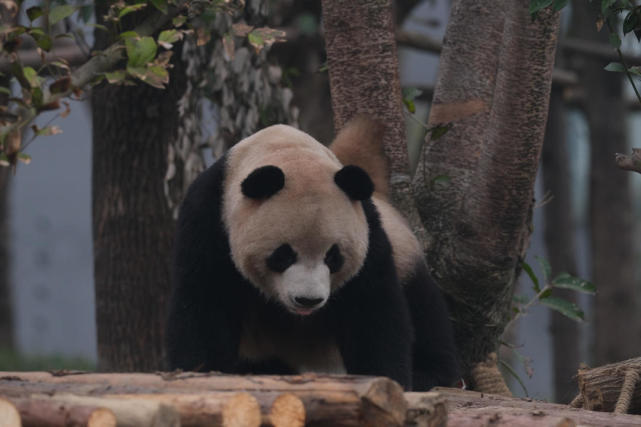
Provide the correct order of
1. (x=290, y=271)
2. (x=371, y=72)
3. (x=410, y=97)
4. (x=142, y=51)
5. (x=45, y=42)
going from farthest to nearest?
(x=410, y=97) < (x=371, y=72) < (x=290, y=271) < (x=142, y=51) < (x=45, y=42)

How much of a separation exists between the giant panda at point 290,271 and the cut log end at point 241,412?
2.04 feet

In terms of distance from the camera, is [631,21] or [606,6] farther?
[631,21]

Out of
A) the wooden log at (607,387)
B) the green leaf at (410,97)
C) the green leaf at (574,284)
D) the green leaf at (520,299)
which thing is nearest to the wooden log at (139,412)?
the wooden log at (607,387)

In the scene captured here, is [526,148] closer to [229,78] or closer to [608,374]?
[608,374]

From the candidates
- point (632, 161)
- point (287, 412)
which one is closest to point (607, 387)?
point (632, 161)

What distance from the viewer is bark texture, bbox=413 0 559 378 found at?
3.97m

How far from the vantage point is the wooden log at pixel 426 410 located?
2502mm

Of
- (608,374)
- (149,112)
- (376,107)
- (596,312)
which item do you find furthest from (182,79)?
(596,312)

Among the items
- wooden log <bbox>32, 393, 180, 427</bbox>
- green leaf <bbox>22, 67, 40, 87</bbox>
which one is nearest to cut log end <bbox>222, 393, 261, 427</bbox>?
wooden log <bbox>32, 393, 180, 427</bbox>

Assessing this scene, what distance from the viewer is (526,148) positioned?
13.2ft

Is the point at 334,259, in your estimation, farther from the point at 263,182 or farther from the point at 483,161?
the point at 483,161

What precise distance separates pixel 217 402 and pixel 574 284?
267 cm

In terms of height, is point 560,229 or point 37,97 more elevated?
point 37,97

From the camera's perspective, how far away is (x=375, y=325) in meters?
3.40
